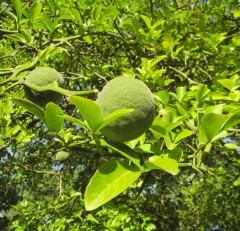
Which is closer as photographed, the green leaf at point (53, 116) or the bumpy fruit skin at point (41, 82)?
the green leaf at point (53, 116)

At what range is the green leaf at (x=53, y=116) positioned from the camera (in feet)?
2.95

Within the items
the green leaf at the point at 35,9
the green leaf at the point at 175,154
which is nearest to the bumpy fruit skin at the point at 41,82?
the green leaf at the point at 175,154

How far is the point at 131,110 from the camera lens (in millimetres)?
814

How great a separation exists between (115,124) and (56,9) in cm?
229

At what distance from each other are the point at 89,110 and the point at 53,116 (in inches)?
5.1

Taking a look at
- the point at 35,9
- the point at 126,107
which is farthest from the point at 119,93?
the point at 35,9

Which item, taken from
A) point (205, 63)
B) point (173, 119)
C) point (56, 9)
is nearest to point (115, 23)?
point (56, 9)

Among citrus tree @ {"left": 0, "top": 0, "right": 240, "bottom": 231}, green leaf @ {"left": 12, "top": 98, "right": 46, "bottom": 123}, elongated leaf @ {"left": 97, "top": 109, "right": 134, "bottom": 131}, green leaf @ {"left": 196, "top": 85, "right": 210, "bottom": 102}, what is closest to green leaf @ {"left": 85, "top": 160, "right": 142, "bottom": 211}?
citrus tree @ {"left": 0, "top": 0, "right": 240, "bottom": 231}

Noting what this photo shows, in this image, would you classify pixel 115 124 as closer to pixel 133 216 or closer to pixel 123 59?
pixel 123 59

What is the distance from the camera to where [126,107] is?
87 cm

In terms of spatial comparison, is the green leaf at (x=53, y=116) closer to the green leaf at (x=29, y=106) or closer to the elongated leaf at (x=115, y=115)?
the green leaf at (x=29, y=106)

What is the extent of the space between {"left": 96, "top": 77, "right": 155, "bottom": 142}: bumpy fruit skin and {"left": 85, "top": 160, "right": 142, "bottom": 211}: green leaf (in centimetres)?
8

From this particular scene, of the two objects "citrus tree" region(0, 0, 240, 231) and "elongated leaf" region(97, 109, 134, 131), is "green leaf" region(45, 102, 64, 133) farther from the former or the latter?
"elongated leaf" region(97, 109, 134, 131)

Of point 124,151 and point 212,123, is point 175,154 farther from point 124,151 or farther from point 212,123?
point 124,151
